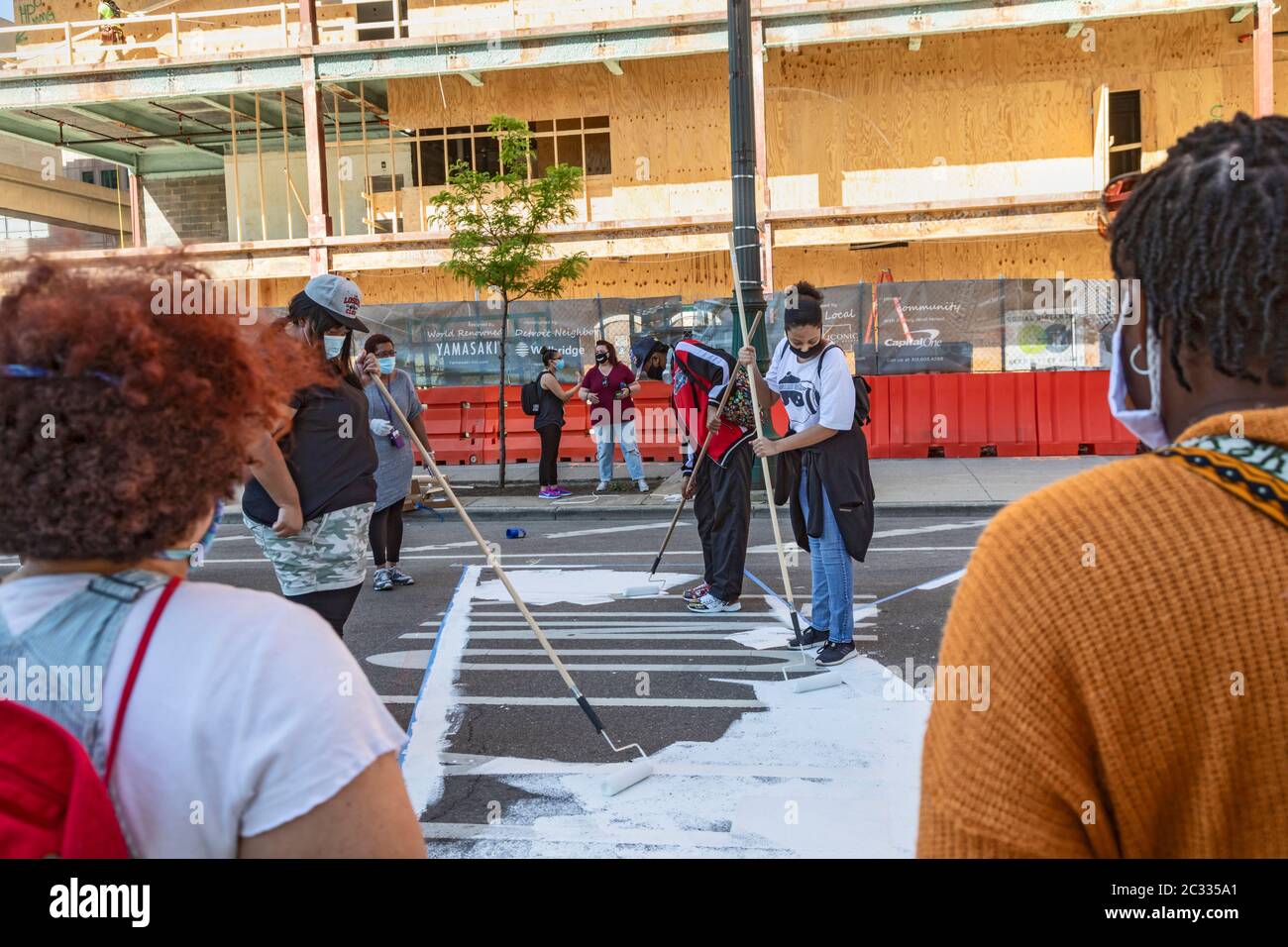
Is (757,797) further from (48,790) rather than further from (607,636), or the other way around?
(48,790)

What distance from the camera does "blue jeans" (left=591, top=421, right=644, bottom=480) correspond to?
585 inches

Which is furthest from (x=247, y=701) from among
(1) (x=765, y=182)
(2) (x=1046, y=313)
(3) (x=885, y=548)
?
(1) (x=765, y=182)

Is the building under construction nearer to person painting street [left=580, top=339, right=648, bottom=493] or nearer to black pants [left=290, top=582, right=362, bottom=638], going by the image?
person painting street [left=580, top=339, right=648, bottom=493]

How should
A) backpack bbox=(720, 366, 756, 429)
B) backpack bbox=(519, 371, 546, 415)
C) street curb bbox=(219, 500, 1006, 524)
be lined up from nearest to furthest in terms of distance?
backpack bbox=(720, 366, 756, 429) → street curb bbox=(219, 500, 1006, 524) → backpack bbox=(519, 371, 546, 415)

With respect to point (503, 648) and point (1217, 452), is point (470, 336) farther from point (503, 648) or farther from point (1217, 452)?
point (1217, 452)

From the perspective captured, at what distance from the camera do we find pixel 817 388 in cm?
648

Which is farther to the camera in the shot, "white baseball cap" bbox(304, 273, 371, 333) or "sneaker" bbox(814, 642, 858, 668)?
"sneaker" bbox(814, 642, 858, 668)

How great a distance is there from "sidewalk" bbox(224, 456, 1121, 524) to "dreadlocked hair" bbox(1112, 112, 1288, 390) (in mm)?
10984

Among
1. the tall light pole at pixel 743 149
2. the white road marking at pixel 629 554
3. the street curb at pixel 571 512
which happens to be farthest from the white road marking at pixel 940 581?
the tall light pole at pixel 743 149

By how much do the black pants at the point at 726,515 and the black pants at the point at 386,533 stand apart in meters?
2.39

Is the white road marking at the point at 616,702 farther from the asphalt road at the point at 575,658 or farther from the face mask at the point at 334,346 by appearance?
the face mask at the point at 334,346

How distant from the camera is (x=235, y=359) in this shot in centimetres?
168

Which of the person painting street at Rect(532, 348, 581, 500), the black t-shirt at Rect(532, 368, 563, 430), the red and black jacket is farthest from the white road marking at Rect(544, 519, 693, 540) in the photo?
the red and black jacket

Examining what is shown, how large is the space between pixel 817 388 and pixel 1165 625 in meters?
5.29
